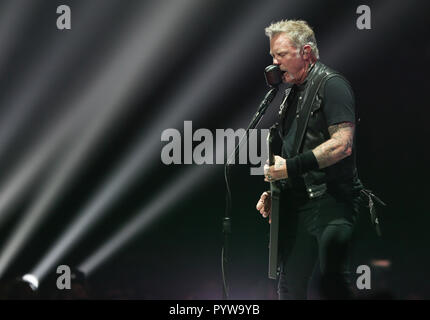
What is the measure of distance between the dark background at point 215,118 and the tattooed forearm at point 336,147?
6.76 feet

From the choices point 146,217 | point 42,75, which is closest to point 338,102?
point 146,217

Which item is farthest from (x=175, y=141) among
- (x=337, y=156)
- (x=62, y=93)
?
(x=337, y=156)

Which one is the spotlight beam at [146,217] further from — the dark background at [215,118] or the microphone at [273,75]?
the microphone at [273,75]

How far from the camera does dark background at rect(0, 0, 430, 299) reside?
435 centimetres

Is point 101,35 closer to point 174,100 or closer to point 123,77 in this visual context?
point 123,77

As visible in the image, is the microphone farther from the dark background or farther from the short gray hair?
the dark background

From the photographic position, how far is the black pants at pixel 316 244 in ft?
7.78

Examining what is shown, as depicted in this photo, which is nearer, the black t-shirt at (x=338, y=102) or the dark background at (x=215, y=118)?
the black t-shirt at (x=338, y=102)

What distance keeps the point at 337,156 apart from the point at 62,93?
2788 mm

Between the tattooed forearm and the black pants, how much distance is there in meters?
0.19

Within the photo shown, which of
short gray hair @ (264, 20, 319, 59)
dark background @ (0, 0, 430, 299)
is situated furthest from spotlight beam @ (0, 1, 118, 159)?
short gray hair @ (264, 20, 319, 59)

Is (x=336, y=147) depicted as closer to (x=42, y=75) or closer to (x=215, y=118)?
(x=215, y=118)

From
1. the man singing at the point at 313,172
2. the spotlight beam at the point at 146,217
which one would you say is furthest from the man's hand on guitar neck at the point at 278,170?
the spotlight beam at the point at 146,217

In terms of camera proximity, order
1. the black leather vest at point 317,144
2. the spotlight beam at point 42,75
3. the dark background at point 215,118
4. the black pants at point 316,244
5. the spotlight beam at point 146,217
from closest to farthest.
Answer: the black pants at point 316,244 → the black leather vest at point 317,144 → the dark background at point 215,118 → the spotlight beam at point 42,75 → the spotlight beam at point 146,217
